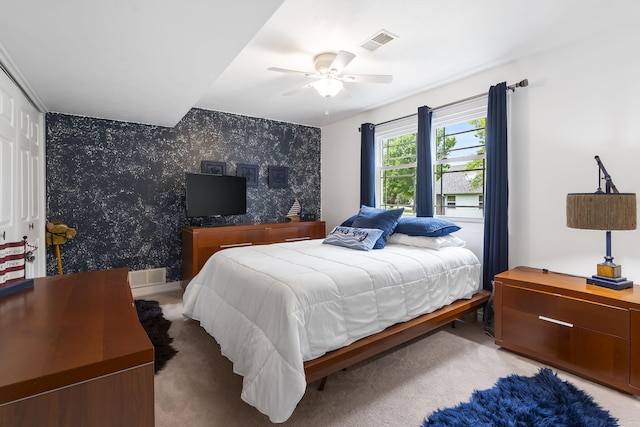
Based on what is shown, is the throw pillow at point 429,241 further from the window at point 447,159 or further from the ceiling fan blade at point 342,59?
the ceiling fan blade at point 342,59

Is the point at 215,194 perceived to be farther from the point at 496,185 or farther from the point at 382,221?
the point at 496,185

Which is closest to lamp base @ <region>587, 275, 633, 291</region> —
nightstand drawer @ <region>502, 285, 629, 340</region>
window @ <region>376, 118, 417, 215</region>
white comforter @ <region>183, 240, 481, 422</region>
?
nightstand drawer @ <region>502, 285, 629, 340</region>

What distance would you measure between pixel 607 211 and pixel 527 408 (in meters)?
1.35

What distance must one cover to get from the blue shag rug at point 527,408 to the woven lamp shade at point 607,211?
1047 mm

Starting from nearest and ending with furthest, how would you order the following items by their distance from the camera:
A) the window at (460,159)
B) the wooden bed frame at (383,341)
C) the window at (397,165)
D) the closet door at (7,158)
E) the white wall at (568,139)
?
the wooden bed frame at (383,341)
the closet door at (7,158)
the white wall at (568,139)
the window at (460,159)
the window at (397,165)

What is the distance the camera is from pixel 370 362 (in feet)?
7.63

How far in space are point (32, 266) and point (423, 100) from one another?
4.35 metres

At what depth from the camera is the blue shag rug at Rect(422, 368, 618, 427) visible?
1.64 metres

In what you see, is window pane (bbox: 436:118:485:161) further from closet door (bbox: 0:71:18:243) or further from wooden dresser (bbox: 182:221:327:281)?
closet door (bbox: 0:71:18:243)

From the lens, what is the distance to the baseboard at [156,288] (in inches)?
156

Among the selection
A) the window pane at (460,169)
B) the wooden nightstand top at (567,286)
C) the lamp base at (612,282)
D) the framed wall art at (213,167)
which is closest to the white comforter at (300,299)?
the wooden nightstand top at (567,286)

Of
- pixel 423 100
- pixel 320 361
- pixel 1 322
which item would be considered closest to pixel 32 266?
pixel 1 322

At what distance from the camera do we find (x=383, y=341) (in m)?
2.12

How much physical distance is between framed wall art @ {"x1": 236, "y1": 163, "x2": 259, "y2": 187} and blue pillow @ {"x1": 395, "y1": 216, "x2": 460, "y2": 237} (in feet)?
8.00
